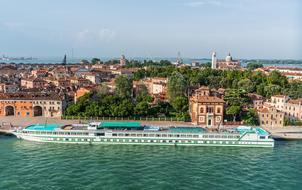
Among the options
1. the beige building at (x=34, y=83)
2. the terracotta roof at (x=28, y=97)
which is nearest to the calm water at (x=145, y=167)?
the terracotta roof at (x=28, y=97)

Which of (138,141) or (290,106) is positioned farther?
(290,106)

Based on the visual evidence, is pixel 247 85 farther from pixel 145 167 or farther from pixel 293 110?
pixel 145 167

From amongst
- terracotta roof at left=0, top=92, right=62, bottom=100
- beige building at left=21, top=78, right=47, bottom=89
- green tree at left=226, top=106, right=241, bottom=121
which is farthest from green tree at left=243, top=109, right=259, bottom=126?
beige building at left=21, top=78, right=47, bottom=89

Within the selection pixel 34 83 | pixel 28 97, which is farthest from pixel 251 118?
pixel 34 83

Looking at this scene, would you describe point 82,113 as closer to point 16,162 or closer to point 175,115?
point 175,115

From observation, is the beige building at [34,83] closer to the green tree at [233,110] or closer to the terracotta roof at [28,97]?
the terracotta roof at [28,97]

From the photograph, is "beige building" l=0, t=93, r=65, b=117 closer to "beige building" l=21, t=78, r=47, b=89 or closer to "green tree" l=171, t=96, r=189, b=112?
"green tree" l=171, t=96, r=189, b=112
